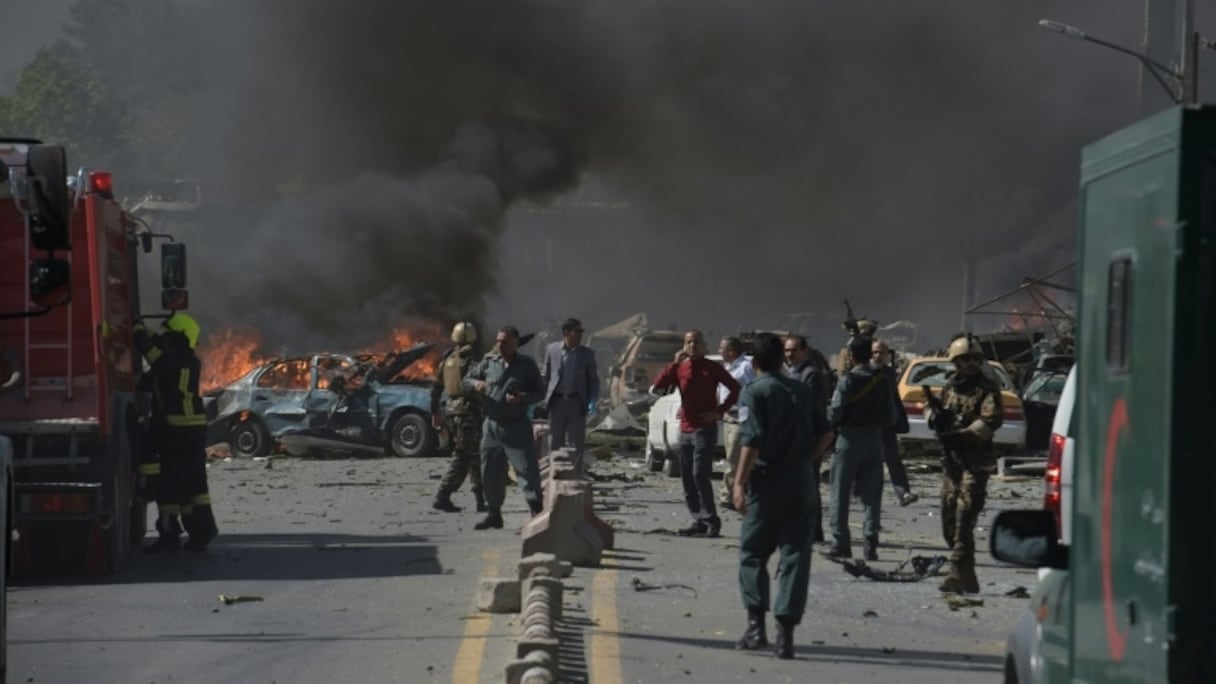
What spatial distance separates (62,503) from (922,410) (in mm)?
14109

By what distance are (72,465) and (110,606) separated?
1510 millimetres

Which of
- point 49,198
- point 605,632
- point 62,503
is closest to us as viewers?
point 49,198

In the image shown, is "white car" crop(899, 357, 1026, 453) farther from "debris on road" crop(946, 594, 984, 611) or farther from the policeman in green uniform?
"debris on road" crop(946, 594, 984, 611)

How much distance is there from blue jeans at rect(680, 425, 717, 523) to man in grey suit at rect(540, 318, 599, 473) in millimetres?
2169

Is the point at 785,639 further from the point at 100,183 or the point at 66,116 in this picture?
the point at 66,116

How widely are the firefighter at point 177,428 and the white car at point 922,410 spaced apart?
11.6 meters

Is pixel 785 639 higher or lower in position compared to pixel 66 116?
lower

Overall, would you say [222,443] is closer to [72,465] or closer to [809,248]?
[72,465]

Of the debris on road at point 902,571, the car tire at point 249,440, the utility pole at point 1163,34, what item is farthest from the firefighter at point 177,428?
the utility pole at point 1163,34

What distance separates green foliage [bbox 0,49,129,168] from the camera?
334 ft

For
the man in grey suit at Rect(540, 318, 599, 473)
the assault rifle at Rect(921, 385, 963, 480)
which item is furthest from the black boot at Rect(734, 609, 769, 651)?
the man in grey suit at Rect(540, 318, 599, 473)

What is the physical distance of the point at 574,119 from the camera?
41.1 m

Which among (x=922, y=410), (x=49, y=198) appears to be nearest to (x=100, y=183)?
(x=49, y=198)

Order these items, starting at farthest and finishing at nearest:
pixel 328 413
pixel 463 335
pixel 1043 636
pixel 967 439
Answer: pixel 328 413 < pixel 463 335 < pixel 967 439 < pixel 1043 636
